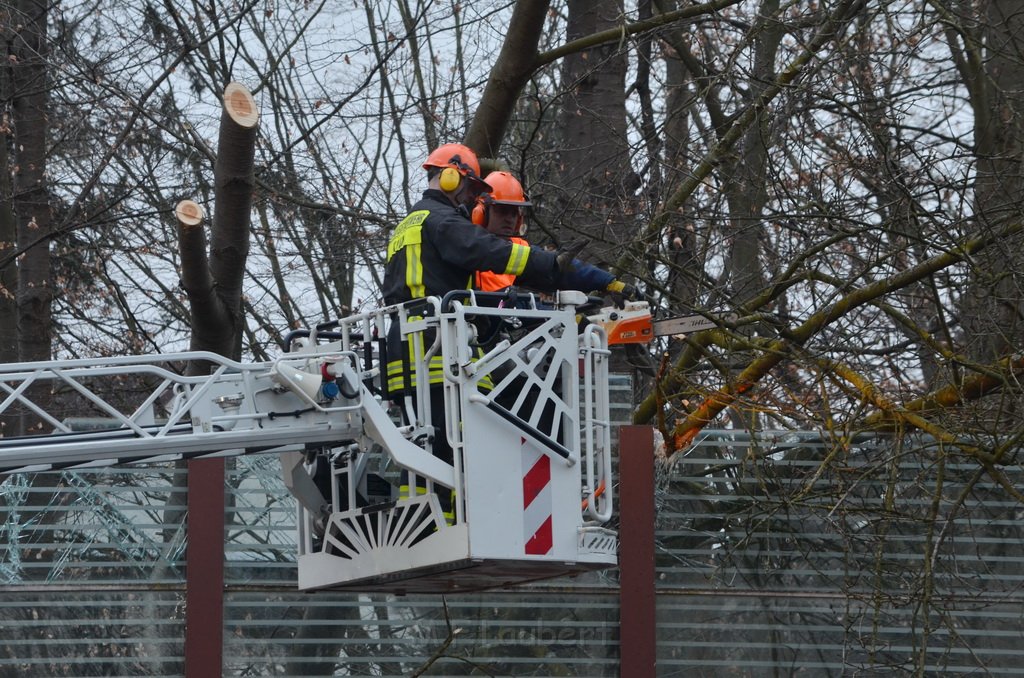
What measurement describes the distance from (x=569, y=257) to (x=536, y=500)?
38.9 inches

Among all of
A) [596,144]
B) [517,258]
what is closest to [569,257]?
[517,258]

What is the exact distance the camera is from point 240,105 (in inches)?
258

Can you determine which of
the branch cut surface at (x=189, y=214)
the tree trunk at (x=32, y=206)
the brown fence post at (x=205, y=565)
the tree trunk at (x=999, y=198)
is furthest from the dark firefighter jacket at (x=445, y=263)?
the tree trunk at (x=32, y=206)

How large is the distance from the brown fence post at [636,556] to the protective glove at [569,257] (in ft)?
5.89

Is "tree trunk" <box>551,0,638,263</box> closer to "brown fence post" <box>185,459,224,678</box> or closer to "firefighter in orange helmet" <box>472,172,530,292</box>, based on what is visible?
"firefighter in orange helmet" <box>472,172,530,292</box>

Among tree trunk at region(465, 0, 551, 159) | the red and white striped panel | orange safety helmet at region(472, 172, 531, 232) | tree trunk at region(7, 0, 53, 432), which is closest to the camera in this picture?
the red and white striped panel

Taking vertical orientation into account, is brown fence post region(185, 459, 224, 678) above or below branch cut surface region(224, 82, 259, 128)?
below

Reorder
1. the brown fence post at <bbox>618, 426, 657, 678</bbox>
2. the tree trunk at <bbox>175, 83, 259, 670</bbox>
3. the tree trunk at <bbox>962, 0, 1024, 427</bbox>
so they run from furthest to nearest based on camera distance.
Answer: the brown fence post at <bbox>618, 426, 657, 678</bbox>
the tree trunk at <bbox>962, 0, 1024, 427</bbox>
the tree trunk at <bbox>175, 83, 259, 670</bbox>

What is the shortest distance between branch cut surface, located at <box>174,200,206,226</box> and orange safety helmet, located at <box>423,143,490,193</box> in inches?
A: 43.1

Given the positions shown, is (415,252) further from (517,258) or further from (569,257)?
(569,257)

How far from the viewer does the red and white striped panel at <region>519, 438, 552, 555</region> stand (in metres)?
5.67

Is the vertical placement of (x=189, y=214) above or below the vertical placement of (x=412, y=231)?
above

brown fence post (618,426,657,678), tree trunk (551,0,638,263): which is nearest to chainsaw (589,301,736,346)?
brown fence post (618,426,657,678)

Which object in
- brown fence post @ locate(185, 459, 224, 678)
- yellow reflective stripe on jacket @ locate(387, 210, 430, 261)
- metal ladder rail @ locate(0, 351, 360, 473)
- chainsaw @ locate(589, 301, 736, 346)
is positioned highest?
yellow reflective stripe on jacket @ locate(387, 210, 430, 261)
